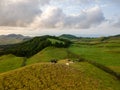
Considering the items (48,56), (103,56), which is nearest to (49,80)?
(103,56)

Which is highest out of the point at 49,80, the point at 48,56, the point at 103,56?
the point at 49,80

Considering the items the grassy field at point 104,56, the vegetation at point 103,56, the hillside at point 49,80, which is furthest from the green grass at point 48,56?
the hillside at point 49,80

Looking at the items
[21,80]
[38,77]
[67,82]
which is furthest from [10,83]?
[67,82]

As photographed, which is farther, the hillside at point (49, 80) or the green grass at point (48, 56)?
the green grass at point (48, 56)

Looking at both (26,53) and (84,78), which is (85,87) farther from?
(26,53)

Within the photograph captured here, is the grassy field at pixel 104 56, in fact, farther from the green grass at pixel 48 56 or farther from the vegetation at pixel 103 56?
the green grass at pixel 48 56

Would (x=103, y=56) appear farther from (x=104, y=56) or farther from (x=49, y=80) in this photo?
(x=49, y=80)

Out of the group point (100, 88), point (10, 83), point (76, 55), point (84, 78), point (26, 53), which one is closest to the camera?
point (10, 83)

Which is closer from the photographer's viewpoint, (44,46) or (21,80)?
(21,80)
